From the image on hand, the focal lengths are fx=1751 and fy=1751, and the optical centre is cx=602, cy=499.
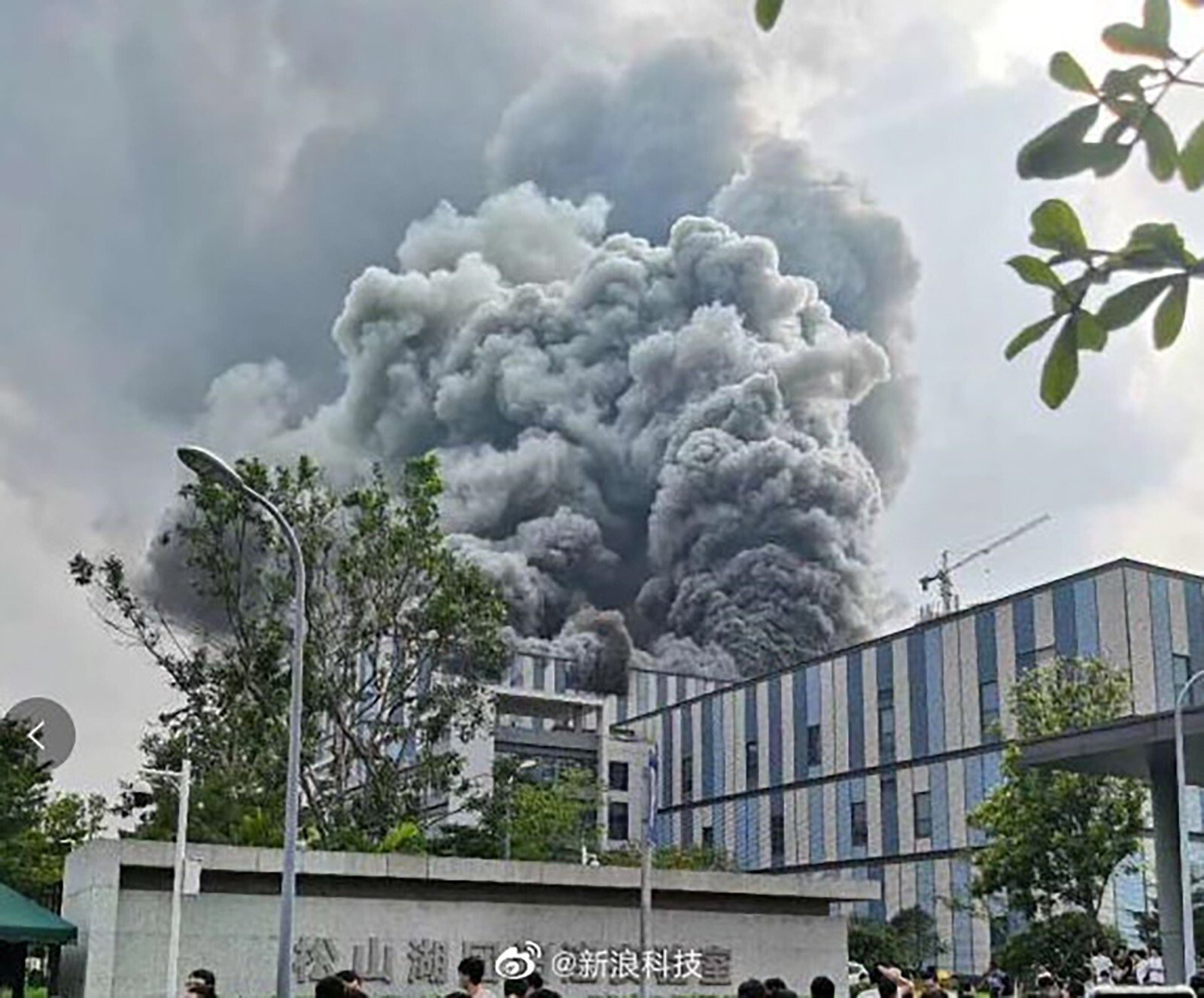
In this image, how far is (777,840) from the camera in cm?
6669

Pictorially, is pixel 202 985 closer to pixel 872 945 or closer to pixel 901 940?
pixel 872 945

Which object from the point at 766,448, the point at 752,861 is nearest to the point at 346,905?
the point at 752,861

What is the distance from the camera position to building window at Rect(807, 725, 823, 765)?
211 feet

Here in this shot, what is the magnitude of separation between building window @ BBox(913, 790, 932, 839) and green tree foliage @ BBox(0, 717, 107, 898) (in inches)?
1104

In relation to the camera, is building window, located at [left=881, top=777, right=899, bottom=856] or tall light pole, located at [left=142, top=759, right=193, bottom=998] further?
building window, located at [left=881, top=777, right=899, bottom=856]

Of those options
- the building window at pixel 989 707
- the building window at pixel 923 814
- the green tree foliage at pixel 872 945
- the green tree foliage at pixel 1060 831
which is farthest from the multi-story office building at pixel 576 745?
the green tree foliage at pixel 1060 831

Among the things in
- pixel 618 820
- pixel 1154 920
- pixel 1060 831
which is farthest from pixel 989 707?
pixel 618 820

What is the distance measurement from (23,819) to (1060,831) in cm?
2261

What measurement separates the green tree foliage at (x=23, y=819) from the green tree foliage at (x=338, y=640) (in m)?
5.70

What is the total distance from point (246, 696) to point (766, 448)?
66.0 m

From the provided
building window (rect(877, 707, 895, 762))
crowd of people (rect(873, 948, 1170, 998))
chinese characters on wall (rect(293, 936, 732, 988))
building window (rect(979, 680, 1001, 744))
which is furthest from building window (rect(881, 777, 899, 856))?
chinese characters on wall (rect(293, 936, 732, 988))

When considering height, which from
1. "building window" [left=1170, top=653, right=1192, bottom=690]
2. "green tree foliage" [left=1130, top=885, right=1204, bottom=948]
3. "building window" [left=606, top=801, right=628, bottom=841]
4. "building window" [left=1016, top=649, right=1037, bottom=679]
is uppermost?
"building window" [left=1016, top=649, right=1037, bottom=679]

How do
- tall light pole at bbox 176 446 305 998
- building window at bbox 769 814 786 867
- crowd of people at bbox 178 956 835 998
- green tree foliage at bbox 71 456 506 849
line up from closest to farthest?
1. crowd of people at bbox 178 956 835 998
2. tall light pole at bbox 176 446 305 998
3. green tree foliage at bbox 71 456 506 849
4. building window at bbox 769 814 786 867

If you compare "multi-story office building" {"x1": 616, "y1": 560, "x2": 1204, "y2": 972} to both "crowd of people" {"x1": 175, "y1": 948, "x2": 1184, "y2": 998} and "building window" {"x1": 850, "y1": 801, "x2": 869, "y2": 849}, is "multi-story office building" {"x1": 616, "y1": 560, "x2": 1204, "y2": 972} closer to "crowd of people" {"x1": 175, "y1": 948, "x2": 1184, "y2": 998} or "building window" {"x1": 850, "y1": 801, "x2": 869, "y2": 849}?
"building window" {"x1": 850, "y1": 801, "x2": 869, "y2": 849}
